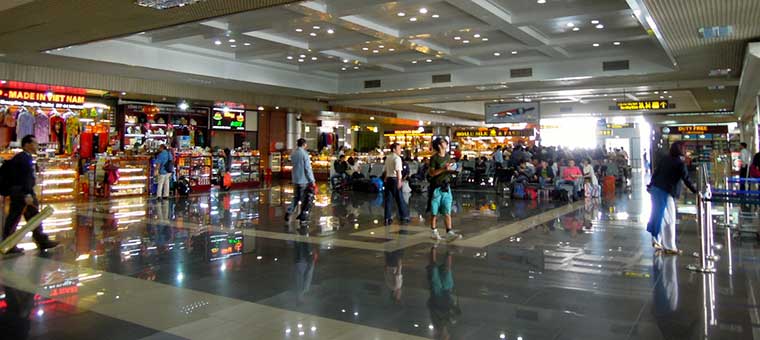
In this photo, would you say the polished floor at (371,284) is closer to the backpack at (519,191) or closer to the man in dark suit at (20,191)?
the man in dark suit at (20,191)

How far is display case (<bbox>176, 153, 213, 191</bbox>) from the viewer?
16562 millimetres

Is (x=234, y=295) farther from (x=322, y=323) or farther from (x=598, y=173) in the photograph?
(x=598, y=173)

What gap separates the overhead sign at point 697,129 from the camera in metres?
29.9

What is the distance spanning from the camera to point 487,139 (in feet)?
121

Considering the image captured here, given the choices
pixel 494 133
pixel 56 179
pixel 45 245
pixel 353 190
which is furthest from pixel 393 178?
pixel 494 133

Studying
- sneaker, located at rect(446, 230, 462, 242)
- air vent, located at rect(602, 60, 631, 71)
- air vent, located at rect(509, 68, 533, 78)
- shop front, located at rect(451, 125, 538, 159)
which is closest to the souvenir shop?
sneaker, located at rect(446, 230, 462, 242)

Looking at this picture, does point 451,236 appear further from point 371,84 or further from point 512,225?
point 371,84

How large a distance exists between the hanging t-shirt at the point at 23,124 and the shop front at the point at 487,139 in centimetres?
2235

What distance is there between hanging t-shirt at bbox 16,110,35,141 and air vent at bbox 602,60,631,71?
16846 millimetres

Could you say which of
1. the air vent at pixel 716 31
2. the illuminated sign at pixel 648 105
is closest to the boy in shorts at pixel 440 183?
the air vent at pixel 716 31

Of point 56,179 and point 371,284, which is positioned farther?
point 56,179

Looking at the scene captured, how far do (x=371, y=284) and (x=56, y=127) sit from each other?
15.1 meters

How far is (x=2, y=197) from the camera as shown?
23.5ft

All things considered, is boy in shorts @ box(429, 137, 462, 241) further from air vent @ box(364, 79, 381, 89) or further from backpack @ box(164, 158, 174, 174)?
air vent @ box(364, 79, 381, 89)
